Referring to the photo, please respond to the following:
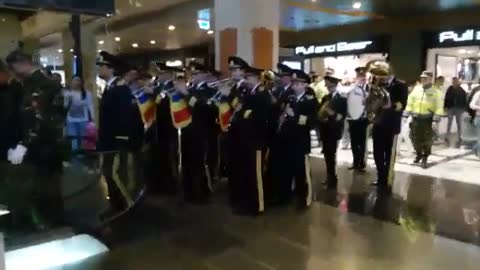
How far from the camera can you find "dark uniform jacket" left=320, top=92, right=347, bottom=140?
6511mm

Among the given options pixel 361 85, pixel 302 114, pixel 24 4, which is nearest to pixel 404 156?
pixel 361 85

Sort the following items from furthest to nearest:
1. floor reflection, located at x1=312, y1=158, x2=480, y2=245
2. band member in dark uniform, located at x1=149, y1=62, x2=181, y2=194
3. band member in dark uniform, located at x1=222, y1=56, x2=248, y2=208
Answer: band member in dark uniform, located at x1=149, y1=62, x2=181, y2=194 < band member in dark uniform, located at x1=222, y1=56, x2=248, y2=208 < floor reflection, located at x1=312, y1=158, x2=480, y2=245

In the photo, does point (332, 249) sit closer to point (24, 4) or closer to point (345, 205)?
point (345, 205)

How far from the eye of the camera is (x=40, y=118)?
400cm

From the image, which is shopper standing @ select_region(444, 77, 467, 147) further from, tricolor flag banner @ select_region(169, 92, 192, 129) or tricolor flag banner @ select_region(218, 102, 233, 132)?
tricolor flag banner @ select_region(169, 92, 192, 129)

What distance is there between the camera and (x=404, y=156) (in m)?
9.02

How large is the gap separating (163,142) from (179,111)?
2.44 ft

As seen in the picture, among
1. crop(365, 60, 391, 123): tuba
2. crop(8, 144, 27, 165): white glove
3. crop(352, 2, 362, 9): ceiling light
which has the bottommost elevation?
crop(8, 144, 27, 165): white glove

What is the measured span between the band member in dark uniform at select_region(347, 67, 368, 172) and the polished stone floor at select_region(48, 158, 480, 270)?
1.69m

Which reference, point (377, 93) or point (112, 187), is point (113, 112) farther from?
point (377, 93)

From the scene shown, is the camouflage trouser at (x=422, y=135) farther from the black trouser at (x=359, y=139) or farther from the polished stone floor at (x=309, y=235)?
the polished stone floor at (x=309, y=235)

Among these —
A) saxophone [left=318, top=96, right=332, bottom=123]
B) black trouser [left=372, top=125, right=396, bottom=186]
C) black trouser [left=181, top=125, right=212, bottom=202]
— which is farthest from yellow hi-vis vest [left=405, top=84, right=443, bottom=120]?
black trouser [left=181, top=125, right=212, bottom=202]

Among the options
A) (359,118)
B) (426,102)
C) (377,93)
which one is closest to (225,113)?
(377,93)

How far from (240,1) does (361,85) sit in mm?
2218
